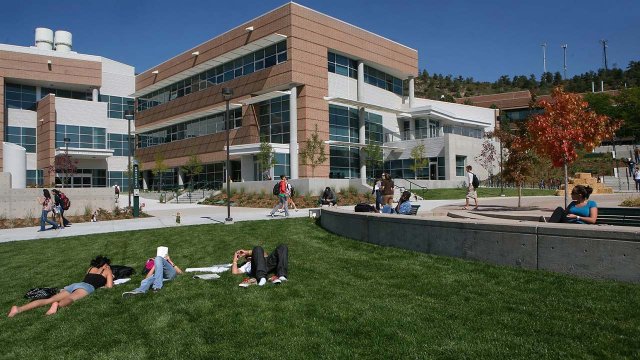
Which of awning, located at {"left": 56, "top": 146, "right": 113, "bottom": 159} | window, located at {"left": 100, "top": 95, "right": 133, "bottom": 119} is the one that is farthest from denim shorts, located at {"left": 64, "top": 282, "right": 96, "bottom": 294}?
window, located at {"left": 100, "top": 95, "right": 133, "bottom": 119}

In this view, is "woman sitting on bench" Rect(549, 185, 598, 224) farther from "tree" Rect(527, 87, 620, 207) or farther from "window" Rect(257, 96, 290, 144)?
"window" Rect(257, 96, 290, 144)

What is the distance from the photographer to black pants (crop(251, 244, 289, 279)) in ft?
25.8

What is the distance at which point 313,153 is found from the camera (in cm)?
3728

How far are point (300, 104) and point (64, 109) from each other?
31.6 meters

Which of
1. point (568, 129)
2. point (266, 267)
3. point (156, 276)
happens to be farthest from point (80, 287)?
point (568, 129)

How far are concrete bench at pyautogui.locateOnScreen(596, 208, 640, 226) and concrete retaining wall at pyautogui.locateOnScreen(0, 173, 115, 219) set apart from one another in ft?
75.9

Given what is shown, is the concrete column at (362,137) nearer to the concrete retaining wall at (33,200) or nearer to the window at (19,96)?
the concrete retaining wall at (33,200)

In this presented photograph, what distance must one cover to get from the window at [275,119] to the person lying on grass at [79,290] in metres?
31.8

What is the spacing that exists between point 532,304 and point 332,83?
36.8m

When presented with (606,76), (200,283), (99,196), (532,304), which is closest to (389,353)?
(532,304)

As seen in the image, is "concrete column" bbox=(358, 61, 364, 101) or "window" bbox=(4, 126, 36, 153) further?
"window" bbox=(4, 126, 36, 153)

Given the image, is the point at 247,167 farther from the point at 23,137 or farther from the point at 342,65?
the point at 23,137

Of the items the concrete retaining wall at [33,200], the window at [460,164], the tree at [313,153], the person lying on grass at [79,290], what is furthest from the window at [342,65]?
the person lying on grass at [79,290]

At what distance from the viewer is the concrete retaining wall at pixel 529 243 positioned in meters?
A: 6.30
